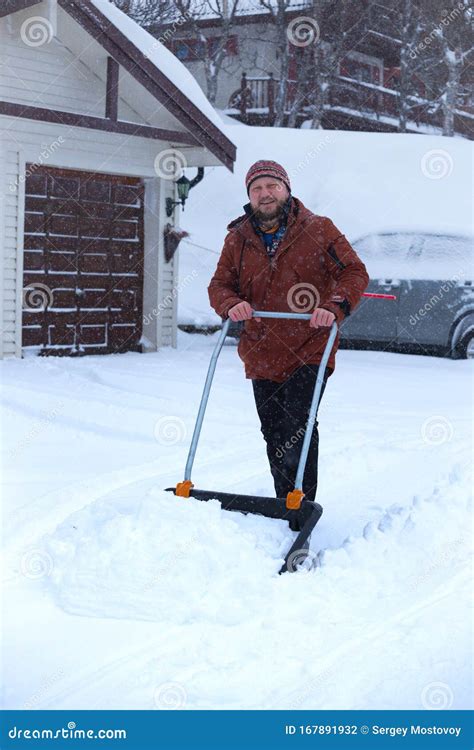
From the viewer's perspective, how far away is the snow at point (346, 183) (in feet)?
65.4

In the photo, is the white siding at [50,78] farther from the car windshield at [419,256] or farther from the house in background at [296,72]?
the house in background at [296,72]

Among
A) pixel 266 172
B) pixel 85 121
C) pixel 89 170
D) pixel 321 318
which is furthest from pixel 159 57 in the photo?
pixel 321 318

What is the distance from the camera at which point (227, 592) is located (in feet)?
12.7

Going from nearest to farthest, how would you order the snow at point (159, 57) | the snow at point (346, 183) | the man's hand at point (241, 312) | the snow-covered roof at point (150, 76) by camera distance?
the man's hand at point (241, 312), the snow-covered roof at point (150, 76), the snow at point (159, 57), the snow at point (346, 183)

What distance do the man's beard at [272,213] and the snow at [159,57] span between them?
313 inches

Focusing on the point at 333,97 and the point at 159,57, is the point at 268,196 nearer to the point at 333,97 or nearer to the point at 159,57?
the point at 159,57

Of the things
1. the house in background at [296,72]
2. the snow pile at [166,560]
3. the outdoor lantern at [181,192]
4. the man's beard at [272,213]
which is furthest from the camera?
the house in background at [296,72]

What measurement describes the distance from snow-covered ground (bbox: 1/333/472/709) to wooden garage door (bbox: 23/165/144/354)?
19.2 feet

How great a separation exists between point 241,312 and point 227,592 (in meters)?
1.29

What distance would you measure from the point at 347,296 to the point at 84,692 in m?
2.15

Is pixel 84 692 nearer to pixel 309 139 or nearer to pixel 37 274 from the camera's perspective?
pixel 37 274

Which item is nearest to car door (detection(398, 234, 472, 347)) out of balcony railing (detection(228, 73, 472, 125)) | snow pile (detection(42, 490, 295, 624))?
snow pile (detection(42, 490, 295, 624))

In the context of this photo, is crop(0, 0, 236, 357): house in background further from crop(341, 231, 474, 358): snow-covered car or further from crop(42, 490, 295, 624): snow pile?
crop(42, 490, 295, 624): snow pile

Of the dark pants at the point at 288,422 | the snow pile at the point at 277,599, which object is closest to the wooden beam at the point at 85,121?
the dark pants at the point at 288,422
